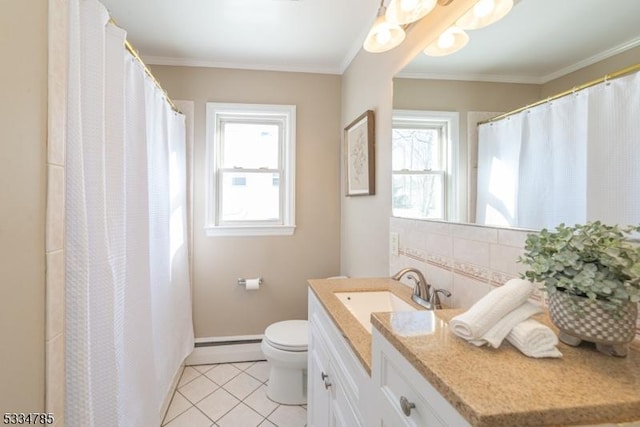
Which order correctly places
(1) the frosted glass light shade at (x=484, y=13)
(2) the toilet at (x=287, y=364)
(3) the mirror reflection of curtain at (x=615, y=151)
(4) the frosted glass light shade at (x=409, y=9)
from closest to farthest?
(3) the mirror reflection of curtain at (x=615, y=151), (1) the frosted glass light shade at (x=484, y=13), (4) the frosted glass light shade at (x=409, y=9), (2) the toilet at (x=287, y=364)

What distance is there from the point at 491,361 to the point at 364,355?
0.36 metres

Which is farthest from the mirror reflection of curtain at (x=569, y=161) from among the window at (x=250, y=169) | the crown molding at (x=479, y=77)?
the window at (x=250, y=169)

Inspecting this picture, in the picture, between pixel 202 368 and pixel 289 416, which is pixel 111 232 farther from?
pixel 202 368

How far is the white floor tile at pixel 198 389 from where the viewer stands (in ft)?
6.77

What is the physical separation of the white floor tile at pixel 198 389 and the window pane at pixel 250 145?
1.65 m

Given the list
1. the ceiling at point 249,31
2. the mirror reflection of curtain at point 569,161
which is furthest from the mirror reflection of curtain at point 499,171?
the ceiling at point 249,31

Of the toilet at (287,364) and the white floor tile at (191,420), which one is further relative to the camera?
the toilet at (287,364)

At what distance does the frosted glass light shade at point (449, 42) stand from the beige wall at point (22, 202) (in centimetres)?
128

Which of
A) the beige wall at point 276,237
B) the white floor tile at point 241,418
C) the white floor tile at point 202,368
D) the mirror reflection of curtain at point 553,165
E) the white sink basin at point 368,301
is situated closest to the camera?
the mirror reflection of curtain at point 553,165

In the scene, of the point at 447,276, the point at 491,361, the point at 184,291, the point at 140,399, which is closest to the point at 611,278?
the point at 491,361

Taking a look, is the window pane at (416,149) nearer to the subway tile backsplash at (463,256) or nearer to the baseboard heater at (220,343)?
the subway tile backsplash at (463,256)

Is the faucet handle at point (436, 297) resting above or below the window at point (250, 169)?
below

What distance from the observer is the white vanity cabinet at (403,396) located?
50 cm

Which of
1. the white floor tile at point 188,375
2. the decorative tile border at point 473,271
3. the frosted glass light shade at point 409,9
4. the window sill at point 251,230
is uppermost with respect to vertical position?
the frosted glass light shade at point 409,9
